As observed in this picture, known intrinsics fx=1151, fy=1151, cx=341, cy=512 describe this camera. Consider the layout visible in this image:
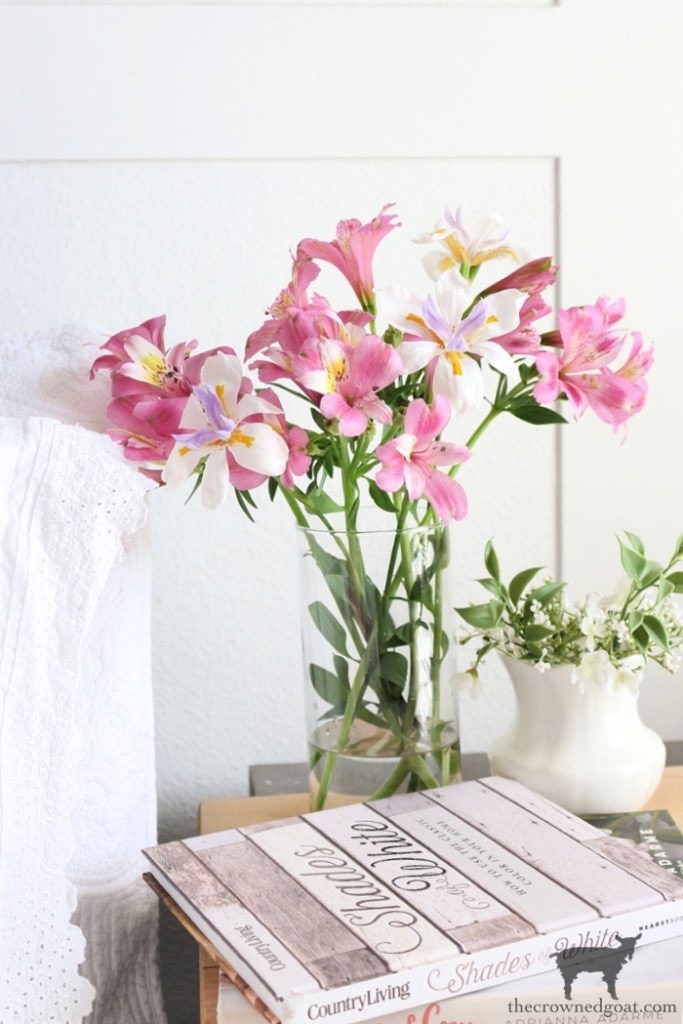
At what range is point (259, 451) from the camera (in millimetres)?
761

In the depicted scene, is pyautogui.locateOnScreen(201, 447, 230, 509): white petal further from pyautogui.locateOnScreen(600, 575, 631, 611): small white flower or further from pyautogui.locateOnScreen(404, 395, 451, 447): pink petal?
pyautogui.locateOnScreen(600, 575, 631, 611): small white flower

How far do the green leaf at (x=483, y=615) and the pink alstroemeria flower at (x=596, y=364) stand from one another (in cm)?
18

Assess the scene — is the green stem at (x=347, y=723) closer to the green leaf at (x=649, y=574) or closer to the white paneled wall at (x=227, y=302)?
the green leaf at (x=649, y=574)

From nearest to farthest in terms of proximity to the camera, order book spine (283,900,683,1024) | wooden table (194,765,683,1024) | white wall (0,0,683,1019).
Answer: book spine (283,900,683,1024)
wooden table (194,765,683,1024)
white wall (0,0,683,1019)

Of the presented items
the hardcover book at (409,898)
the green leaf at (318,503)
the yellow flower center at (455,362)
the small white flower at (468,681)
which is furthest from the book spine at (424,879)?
the yellow flower center at (455,362)

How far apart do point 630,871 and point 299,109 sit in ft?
2.57

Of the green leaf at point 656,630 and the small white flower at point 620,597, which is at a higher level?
the small white flower at point 620,597

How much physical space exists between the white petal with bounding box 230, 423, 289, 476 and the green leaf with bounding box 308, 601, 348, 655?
160 millimetres

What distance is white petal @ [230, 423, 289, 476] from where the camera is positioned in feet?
2.49

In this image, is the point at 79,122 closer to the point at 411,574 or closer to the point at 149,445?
the point at 149,445

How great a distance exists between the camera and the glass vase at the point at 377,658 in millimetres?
875

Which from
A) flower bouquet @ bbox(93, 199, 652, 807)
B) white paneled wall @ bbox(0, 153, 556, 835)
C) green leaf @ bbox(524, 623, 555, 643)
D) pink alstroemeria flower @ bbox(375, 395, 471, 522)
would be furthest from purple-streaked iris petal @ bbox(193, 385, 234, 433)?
white paneled wall @ bbox(0, 153, 556, 835)

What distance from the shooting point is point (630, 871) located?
0.76m

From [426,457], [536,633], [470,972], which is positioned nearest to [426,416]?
[426,457]
